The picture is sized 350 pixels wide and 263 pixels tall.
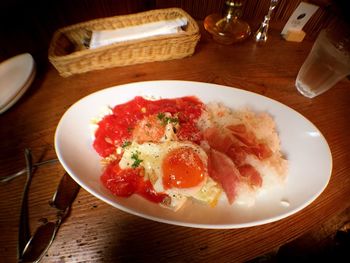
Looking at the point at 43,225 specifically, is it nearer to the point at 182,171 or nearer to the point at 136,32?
the point at 182,171

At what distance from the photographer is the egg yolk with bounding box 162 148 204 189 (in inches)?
50.0

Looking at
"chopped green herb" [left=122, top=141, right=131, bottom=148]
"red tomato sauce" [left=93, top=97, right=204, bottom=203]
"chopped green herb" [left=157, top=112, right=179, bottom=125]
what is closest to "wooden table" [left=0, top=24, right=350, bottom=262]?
"red tomato sauce" [left=93, top=97, right=204, bottom=203]

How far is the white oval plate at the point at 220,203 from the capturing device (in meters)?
1.14

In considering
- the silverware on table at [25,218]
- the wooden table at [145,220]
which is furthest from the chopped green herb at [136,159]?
the silverware on table at [25,218]

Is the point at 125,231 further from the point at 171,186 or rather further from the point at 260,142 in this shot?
the point at 260,142

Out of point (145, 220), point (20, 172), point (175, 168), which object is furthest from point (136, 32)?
point (145, 220)

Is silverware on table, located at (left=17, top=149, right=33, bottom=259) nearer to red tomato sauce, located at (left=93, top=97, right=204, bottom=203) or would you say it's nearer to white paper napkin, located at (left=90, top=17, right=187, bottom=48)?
red tomato sauce, located at (left=93, top=97, right=204, bottom=203)

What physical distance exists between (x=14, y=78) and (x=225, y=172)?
166cm

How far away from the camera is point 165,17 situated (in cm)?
195

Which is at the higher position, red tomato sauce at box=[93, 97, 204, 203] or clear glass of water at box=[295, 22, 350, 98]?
clear glass of water at box=[295, 22, 350, 98]

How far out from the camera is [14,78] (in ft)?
5.48

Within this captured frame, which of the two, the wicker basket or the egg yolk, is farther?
the wicker basket

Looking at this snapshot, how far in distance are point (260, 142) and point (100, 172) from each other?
1.02 metres

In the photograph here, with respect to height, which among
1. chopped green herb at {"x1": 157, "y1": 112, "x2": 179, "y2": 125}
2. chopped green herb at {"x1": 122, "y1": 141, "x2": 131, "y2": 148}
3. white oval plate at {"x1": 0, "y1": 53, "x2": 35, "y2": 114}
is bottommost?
chopped green herb at {"x1": 122, "y1": 141, "x2": 131, "y2": 148}
